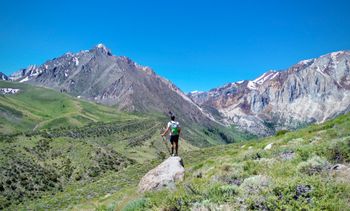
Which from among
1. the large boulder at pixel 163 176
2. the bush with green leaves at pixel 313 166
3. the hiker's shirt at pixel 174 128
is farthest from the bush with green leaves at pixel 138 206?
the hiker's shirt at pixel 174 128

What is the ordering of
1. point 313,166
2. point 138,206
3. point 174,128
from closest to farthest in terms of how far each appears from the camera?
point 138,206, point 313,166, point 174,128

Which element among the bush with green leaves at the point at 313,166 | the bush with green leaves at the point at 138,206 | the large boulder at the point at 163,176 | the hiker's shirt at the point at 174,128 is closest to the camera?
the bush with green leaves at the point at 138,206

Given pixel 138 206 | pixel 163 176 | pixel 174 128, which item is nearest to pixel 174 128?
pixel 174 128

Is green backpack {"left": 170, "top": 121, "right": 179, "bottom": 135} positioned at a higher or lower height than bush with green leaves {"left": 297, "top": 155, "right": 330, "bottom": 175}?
A: higher

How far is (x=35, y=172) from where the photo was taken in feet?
299

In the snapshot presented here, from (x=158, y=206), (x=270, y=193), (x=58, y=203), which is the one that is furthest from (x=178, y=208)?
(x=58, y=203)

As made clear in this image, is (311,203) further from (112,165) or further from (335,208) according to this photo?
(112,165)

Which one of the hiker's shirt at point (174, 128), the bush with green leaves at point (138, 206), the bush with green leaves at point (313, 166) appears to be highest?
the hiker's shirt at point (174, 128)

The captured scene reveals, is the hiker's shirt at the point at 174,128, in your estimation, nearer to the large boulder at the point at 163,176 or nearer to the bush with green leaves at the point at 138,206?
the large boulder at the point at 163,176

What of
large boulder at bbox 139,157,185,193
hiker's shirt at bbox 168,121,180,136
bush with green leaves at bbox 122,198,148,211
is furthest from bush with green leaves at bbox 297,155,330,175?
hiker's shirt at bbox 168,121,180,136

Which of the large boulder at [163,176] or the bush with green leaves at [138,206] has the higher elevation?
the large boulder at [163,176]

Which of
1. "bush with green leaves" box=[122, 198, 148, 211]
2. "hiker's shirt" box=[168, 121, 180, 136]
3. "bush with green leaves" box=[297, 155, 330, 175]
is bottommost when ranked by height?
"bush with green leaves" box=[122, 198, 148, 211]

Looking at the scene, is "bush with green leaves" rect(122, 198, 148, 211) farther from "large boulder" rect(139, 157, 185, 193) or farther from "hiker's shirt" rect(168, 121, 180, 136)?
"hiker's shirt" rect(168, 121, 180, 136)

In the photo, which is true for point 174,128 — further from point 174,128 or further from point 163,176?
point 163,176
